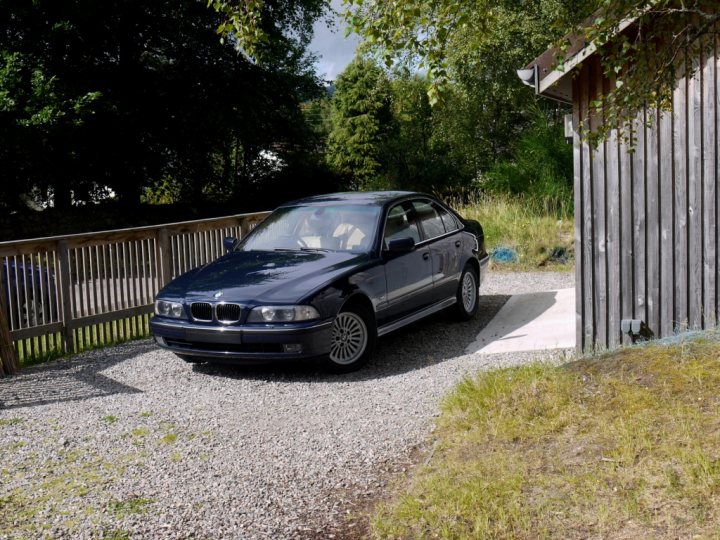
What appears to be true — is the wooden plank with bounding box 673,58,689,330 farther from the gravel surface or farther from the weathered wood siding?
the gravel surface

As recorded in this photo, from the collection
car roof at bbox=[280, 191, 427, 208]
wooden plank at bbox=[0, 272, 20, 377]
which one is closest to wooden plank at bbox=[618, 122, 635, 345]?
car roof at bbox=[280, 191, 427, 208]

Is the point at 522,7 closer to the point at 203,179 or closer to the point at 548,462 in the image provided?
the point at 203,179

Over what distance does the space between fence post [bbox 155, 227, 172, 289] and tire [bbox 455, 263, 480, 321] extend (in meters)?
3.79

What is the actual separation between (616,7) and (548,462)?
10.6ft

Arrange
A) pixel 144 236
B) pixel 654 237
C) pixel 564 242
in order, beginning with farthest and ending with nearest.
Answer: pixel 564 242
pixel 144 236
pixel 654 237

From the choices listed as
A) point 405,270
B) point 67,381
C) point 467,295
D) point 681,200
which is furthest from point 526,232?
point 67,381

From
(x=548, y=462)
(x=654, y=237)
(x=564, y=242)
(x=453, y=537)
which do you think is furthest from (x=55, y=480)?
(x=564, y=242)

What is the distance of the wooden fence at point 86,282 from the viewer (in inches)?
373

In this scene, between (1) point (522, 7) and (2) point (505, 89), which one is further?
(2) point (505, 89)

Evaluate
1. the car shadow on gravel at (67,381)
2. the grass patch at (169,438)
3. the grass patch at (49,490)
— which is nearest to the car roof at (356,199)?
the car shadow on gravel at (67,381)

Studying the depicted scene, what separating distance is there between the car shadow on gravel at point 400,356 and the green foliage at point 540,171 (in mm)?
9322

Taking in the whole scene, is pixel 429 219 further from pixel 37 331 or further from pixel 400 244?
pixel 37 331

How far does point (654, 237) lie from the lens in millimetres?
8109

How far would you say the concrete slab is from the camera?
9445 mm
